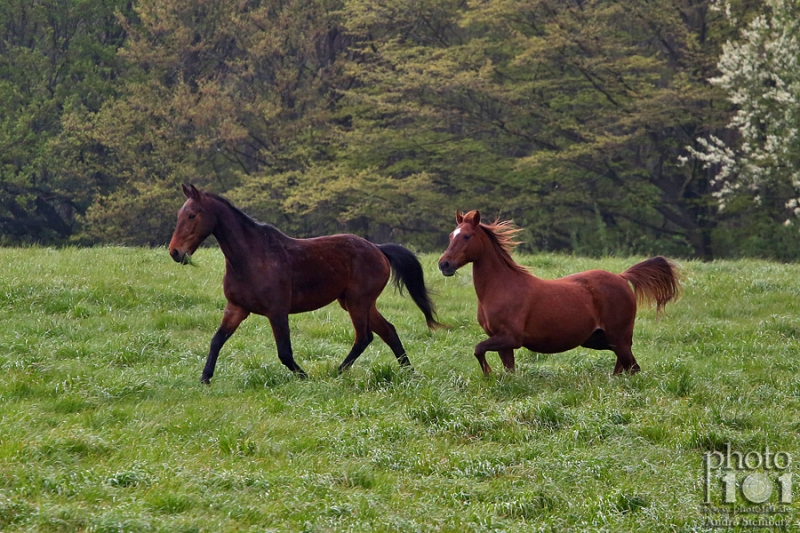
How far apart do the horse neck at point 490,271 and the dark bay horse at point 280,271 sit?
1294 millimetres

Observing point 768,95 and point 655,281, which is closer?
point 655,281

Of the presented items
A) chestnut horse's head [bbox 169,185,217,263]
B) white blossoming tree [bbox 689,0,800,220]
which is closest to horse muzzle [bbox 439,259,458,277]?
chestnut horse's head [bbox 169,185,217,263]

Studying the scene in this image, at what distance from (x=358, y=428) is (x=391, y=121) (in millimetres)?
31246

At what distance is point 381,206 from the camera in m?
35.8

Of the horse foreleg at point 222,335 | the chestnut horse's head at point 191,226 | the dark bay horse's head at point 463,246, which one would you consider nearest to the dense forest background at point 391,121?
the dark bay horse's head at point 463,246

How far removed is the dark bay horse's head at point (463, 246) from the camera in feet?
30.7

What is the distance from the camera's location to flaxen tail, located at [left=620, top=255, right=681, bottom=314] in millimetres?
10430

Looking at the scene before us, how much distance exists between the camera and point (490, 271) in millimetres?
9711

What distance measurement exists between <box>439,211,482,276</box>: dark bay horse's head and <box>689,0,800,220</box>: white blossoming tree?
19736 millimetres

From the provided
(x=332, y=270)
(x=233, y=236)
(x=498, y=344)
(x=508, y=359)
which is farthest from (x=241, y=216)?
(x=508, y=359)

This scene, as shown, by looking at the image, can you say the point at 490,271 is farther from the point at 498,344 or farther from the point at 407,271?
the point at 407,271

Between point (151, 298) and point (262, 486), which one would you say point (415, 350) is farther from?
point (262, 486)

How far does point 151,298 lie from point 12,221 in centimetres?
2922

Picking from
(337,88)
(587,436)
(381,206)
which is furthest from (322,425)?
(337,88)
